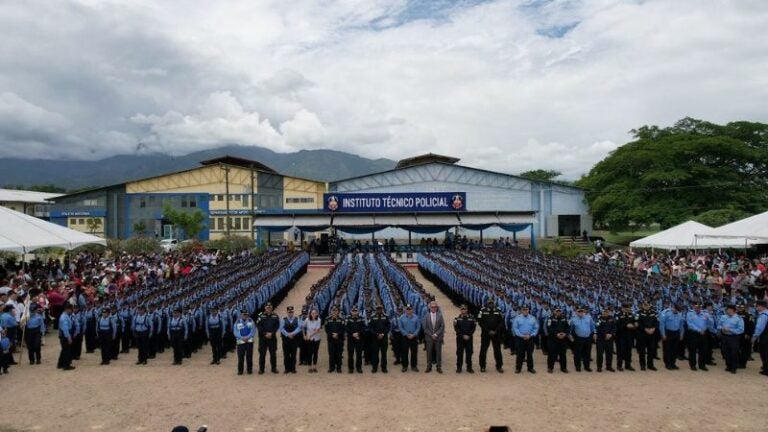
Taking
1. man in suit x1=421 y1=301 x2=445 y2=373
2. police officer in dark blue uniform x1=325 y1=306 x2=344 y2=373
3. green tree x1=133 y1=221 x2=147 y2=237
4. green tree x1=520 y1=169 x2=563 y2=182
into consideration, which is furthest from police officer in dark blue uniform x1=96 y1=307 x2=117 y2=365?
green tree x1=520 y1=169 x2=563 y2=182

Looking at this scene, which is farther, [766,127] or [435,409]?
[766,127]

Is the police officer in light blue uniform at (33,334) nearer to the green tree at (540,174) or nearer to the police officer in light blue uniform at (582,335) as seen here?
the police officer in light blue uniform at (582,335)

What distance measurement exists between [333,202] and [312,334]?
26940mm

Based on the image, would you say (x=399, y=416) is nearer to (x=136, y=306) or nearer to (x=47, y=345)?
(x=136, y=306)

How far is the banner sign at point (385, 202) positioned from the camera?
37.2m

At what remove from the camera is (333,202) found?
121ft

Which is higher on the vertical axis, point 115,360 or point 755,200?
point 755,200

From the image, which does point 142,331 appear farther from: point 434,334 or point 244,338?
point 434,334

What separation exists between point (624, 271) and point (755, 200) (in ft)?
81.3

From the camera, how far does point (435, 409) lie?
8.09 m

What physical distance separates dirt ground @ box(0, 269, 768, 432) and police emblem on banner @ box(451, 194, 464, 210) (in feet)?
88.0

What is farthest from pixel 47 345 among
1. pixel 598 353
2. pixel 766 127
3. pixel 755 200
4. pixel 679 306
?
pixel 766 127

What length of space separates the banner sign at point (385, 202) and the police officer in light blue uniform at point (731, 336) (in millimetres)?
27228

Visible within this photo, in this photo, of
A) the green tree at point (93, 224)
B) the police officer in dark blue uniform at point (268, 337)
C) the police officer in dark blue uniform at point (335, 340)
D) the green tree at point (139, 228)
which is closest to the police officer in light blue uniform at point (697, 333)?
the police officer in dark blue uniform at point (335, 340)
